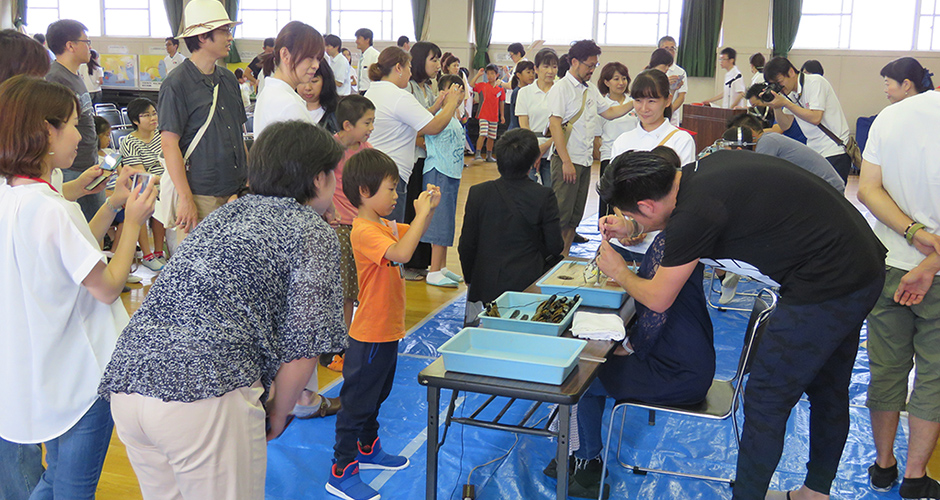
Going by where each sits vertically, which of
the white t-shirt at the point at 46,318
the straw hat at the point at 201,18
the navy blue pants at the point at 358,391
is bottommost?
the navy blue pants at the point at 358,391

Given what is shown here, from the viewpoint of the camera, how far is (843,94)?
1180 centimetres

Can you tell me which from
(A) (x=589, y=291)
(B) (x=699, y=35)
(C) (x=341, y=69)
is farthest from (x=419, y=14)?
(A) (x=589, y=291)

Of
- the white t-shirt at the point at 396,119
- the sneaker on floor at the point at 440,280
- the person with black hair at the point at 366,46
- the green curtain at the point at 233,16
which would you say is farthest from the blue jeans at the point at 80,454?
the green curtain at the point at 233,16

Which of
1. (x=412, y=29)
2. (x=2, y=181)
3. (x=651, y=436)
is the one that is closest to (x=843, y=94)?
(x=412, y=29)

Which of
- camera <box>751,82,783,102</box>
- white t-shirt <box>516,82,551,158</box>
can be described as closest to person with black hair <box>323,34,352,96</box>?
white t-shirt <box>516,82,551,158</box>

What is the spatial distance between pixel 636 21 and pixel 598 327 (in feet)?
38.5

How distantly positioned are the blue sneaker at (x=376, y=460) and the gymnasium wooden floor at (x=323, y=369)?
2.37 feet

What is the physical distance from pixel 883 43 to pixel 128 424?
1326 cm

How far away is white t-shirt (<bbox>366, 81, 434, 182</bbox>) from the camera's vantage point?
13.1 ft

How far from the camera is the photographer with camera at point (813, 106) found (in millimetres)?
4695

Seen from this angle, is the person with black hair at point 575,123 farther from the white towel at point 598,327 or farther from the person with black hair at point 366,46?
the person with black hair at point 366,46

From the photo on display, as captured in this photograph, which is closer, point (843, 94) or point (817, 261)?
point (817, 261)

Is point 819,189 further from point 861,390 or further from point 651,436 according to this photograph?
point 861,390

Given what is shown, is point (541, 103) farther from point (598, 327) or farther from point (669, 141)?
point (598, 327)
